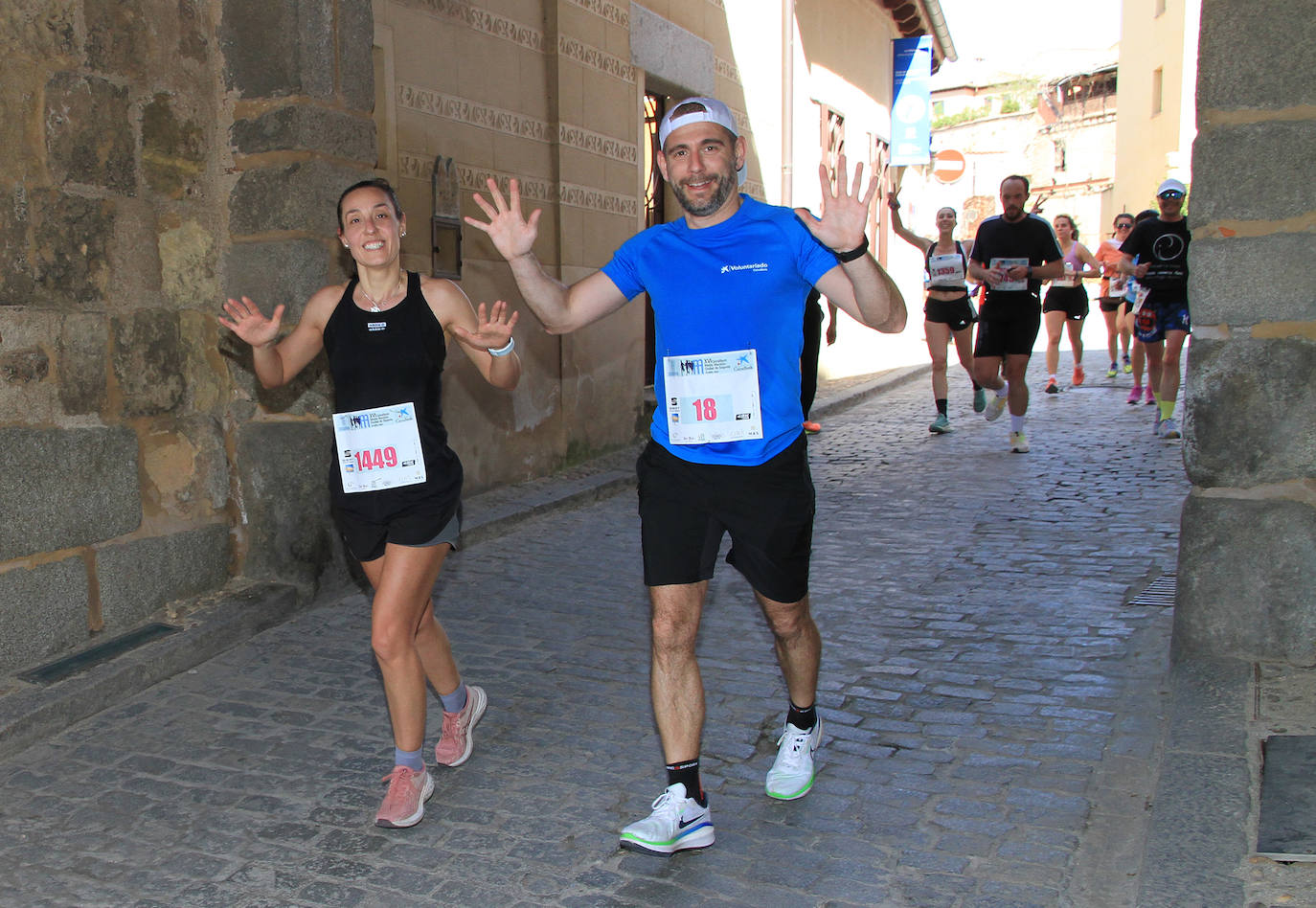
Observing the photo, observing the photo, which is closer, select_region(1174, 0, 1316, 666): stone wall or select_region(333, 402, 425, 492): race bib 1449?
select_region(333, 402, 425, 492): race bib 1449

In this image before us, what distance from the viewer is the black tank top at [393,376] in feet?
11.4

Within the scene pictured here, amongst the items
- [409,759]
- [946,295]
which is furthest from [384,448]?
[946,295]

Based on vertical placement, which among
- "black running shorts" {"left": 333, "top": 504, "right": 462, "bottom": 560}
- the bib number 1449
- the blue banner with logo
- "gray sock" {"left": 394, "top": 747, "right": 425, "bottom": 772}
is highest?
the blue banner with logo

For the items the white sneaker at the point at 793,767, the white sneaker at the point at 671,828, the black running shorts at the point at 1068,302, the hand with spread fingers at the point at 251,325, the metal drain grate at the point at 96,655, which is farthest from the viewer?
the black running shorts at the point at 1068,302

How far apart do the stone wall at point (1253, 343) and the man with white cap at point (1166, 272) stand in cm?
565

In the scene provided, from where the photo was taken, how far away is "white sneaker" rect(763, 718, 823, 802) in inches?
139

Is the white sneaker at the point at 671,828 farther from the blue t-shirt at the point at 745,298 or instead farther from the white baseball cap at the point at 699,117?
the white baseball cap at the point at 699,117

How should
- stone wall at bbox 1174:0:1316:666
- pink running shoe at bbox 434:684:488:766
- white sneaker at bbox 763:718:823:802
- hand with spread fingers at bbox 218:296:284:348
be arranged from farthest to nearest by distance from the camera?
stone wall at bbox 1174:0:1316:666
pink running shoe at bbox 434:684:488:766
hand with spread fingers at bbox 218:296:284:348
white sneaker at bbox 763:718:823:802

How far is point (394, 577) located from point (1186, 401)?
114 inches

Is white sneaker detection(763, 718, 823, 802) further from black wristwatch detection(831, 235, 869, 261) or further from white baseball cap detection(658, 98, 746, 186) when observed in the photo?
white baseball cap detection(658, 98, 746, 186)

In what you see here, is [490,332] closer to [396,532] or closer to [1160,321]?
[396,532]

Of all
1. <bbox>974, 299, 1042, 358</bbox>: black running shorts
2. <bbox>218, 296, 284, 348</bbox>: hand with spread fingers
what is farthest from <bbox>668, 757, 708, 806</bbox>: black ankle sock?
<bbox>974, 299, 1042, 358</bbox>: black running shorts

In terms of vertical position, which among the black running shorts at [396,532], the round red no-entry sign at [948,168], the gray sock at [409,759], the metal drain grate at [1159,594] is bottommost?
the metal drain grate at [1159,594]

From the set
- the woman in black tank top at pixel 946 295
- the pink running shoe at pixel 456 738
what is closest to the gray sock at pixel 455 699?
the pink running shoe at pixel 456 738
